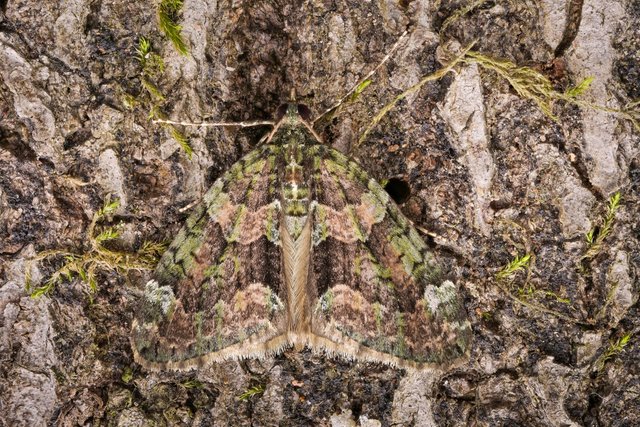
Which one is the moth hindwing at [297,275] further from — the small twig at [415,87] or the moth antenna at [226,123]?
the small twig at [415,87]

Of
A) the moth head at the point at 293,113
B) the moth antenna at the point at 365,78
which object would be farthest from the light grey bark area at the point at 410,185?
the moth head at the point at 293,113

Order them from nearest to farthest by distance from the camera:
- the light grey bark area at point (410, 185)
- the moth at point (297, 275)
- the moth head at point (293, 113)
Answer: the light grey bark area at point (410, 185) < the moth at point (297, 275) < the moth head at point (293, 113)

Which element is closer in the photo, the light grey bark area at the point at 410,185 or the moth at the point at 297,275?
the light grey bark area at the point at 410,185

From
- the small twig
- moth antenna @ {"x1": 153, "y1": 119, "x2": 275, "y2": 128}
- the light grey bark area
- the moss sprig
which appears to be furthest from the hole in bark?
the moss sprig

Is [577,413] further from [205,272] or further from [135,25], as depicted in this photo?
[135,25]

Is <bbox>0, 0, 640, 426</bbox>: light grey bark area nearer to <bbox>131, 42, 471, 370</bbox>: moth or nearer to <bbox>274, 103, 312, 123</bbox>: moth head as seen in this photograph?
<bbox>131, 42, 471, 370</bbox>: moth

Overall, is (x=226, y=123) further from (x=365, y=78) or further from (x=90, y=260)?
(x=90, y=260)

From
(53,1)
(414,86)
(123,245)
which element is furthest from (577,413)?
(53,1)
